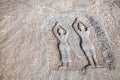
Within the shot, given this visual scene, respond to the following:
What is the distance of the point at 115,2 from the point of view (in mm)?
3426

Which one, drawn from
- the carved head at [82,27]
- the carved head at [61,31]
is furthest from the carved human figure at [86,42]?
the carved head at [61,31]

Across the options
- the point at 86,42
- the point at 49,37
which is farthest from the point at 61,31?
the point at 86,42

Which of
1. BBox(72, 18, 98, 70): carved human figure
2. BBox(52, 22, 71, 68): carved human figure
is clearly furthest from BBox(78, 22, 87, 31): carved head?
BBox(52, 22, 71, 68): carved human figure

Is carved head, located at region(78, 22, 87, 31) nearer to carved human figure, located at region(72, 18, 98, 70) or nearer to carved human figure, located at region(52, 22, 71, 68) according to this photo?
carved human figure, located at region(72, 18, 98, 70)

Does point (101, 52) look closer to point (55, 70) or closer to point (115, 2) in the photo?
point (55, 70)

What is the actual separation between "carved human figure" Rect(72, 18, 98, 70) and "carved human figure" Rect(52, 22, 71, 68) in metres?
0.17

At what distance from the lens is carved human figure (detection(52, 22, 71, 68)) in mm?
2543

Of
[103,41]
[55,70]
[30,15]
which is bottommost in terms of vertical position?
[55,70]

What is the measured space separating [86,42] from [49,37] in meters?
0.46

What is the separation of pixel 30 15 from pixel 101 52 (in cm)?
112

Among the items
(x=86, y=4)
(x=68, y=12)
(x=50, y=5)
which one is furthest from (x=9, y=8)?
(x=86, y=4)

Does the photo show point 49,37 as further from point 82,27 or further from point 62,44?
point 82,27

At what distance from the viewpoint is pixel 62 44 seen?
8.97 feet

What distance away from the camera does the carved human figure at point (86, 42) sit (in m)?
2.55
